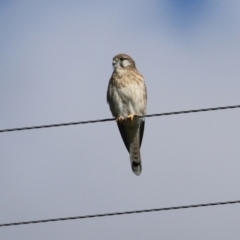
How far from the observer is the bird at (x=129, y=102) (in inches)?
464

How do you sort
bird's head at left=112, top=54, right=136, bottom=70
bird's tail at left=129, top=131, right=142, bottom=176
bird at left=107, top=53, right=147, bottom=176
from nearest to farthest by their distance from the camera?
bird at left=107, top=53, right=147, bottom=176, bird's tail at left=129, top=131, right=142, bottom=176, bird's head at left=112, top=54, right=136, bottom=70

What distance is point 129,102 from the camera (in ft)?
38.6

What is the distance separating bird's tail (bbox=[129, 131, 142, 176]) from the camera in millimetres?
12023

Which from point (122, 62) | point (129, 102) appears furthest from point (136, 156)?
point (122, 62)

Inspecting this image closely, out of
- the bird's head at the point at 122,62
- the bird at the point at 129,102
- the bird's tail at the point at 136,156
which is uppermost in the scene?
the bird's head at the point at 122,62

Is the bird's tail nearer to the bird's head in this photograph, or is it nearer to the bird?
the bird

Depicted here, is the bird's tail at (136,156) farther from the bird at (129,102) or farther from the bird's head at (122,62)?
the bird's head at (122,62)

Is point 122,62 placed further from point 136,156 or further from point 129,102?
point 136,156

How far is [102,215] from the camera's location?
747 cm

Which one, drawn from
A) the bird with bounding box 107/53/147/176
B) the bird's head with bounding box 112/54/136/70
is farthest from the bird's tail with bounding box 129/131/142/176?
the bird's head with bounding box 112/54/136/70

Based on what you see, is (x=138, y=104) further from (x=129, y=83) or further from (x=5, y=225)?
(x=5, y=225)

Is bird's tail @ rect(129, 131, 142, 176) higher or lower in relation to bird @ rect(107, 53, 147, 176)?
lower

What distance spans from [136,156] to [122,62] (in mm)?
1357

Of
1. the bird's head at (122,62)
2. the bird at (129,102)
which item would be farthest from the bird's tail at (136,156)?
the bird's head at (122,62)
